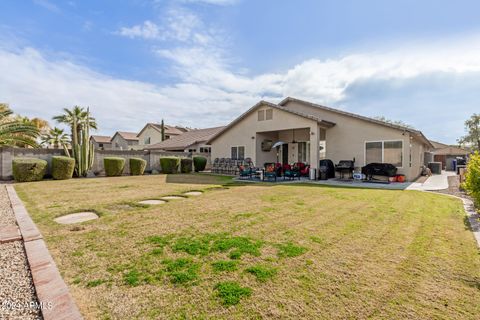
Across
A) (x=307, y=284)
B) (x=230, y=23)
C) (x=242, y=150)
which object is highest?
(x=230, y=23)

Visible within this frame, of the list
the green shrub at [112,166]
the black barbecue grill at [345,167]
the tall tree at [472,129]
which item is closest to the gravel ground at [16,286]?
the green shrub at [112,166]

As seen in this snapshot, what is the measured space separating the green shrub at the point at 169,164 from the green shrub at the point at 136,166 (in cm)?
185

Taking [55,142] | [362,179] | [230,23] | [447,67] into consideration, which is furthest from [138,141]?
[447,67]

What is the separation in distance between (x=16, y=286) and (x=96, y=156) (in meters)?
16.0

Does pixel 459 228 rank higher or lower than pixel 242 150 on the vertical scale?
lower

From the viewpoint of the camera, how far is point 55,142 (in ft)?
112

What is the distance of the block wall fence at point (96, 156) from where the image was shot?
12.9 m

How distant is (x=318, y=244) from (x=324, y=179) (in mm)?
11246

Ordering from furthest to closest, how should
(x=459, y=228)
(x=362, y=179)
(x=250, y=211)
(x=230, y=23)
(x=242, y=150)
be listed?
(x=242, y=150)
(x=362, y=179)
(x=230, y=23)
(x=250, y=211)
(x=459, y=228)

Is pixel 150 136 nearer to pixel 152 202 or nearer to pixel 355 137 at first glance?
pixel 355 137

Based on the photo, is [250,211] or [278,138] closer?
[250,211]

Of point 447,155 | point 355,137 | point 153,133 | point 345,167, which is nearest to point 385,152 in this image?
point 355,137

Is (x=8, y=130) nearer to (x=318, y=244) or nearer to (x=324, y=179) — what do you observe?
(x=318, y=244)

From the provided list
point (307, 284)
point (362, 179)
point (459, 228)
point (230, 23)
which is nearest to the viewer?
point (307, 284)
